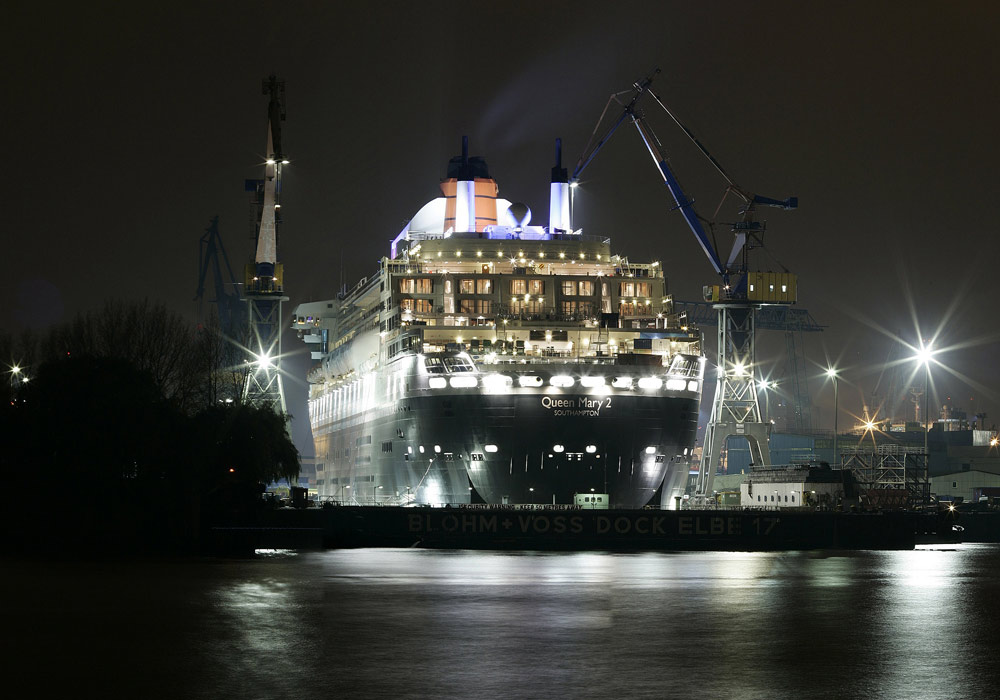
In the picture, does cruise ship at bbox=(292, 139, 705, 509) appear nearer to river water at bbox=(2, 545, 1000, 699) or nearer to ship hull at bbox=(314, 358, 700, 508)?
ship hull at bbox=(314, 358, 700, 508)

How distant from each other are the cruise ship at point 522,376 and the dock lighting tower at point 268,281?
9.93 m

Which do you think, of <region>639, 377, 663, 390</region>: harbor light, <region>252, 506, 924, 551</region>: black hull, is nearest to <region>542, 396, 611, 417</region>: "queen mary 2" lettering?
<region>639, 377, 663, 390</region>: harbor light

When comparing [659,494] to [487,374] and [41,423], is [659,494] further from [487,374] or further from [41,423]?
[41,423]

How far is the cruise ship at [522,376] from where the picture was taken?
Result: 87.4 metres

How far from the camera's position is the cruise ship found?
87.4m

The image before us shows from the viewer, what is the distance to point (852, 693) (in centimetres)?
2716

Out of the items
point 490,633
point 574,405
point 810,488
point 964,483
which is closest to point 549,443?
point 574,405

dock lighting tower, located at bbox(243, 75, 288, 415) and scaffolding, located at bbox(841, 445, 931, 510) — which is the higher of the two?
dock lighting tower, located at bbox(243, 75, 288, 415)

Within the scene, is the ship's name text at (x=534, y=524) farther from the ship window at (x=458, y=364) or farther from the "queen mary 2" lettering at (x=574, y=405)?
the ship window at (x=458, y=364)

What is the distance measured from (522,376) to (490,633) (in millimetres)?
51927

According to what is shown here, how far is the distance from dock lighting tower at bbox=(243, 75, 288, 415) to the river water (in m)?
54.6

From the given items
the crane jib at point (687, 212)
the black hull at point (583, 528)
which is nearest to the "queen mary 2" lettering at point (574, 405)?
the black hull at point (583, 528)

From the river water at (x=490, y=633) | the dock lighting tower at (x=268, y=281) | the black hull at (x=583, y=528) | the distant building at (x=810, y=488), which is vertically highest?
the dock lighting tower at (x=268, y=281)

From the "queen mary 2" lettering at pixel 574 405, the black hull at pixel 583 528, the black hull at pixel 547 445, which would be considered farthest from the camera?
the "queen mary 2" lettering at pixel 574 405
